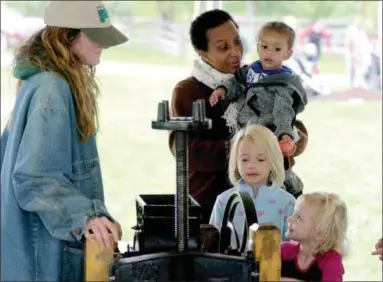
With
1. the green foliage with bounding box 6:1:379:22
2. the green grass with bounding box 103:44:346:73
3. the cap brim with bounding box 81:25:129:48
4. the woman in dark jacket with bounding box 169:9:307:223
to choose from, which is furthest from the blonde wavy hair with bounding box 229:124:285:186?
the green grass with bounding box 103:44:346:73

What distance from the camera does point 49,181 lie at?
6.58ft

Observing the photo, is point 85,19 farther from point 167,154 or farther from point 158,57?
point 167,154

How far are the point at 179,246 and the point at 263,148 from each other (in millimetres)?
976

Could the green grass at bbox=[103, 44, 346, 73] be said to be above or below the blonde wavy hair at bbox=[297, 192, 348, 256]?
above

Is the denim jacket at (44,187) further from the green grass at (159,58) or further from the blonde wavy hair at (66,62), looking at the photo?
the green grass at (159,58)

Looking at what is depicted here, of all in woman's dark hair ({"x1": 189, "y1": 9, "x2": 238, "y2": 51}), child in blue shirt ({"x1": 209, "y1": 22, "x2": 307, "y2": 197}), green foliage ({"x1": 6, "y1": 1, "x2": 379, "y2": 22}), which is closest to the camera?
child in blue shirt ({"x1": 209, "y1": 22, "x2": 307, "y2": 197})

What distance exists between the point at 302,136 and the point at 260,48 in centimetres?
32

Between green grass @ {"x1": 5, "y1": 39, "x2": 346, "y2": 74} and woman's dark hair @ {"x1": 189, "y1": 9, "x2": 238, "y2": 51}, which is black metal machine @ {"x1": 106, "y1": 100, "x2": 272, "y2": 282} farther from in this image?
green grass @ {"x1": 5, "y1": 39, "x2": 346, "y2": 74}

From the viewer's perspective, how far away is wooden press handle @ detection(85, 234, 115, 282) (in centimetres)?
184

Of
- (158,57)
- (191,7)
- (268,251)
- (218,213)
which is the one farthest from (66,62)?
(158,57)

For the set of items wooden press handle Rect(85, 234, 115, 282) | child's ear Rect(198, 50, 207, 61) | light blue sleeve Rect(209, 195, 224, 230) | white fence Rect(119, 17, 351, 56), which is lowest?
wooden press handle Rect(85, 234, 115, 282)

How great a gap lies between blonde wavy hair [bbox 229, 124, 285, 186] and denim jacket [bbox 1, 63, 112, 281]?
2.82 ft

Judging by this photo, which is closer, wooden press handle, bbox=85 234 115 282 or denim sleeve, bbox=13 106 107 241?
wooden press handle, bbox=85 234 115 282

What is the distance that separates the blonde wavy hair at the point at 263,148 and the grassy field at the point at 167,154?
3.39 m
